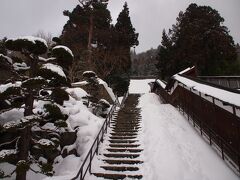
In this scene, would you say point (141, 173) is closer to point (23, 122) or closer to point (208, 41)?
point (23, 122)

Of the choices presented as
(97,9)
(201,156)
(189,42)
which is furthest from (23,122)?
(189,42)

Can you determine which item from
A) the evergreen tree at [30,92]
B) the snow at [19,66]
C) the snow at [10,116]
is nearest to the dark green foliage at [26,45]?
the evergreen tree at [30,92]

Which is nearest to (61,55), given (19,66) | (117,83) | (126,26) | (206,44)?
(19,66)

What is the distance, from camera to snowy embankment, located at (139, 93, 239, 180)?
812 centimetres

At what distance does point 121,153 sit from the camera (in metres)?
10.0

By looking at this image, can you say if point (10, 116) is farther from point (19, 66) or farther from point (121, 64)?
point (121, 64)

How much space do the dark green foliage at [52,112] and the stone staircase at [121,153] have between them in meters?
2.69

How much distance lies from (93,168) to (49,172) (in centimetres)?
236

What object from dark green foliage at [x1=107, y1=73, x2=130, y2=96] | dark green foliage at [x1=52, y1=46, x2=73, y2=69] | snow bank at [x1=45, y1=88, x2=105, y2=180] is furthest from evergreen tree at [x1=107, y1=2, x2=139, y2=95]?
dark green foliage at [x1=52, y1=46, x2=73, y2=69]

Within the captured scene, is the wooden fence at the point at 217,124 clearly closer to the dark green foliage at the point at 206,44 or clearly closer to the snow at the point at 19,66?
the snow at the point at 19,66

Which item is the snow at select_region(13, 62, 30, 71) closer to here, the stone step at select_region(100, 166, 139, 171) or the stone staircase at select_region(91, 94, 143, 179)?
the stone staircase at select_region(91, 94, 143, 179)

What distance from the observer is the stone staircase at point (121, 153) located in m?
8.55

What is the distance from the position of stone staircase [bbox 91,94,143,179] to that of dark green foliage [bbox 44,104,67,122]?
2.69 m

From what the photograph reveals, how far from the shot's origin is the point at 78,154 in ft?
32.2
